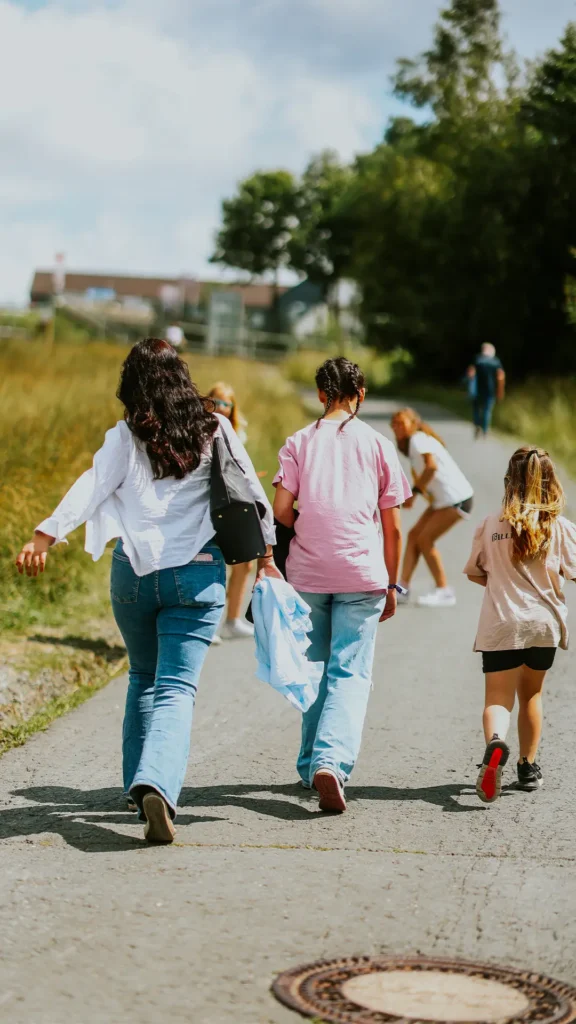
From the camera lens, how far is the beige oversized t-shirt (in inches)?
239

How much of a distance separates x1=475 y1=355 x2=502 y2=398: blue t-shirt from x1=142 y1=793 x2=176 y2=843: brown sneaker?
73.4ft

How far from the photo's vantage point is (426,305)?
46.5 meters

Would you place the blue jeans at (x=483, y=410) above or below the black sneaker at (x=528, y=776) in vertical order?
above

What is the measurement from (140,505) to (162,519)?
10 centimetres

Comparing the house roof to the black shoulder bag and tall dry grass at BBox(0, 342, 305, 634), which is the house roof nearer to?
tall dry grass at BBox(0, 342, 305, 634)

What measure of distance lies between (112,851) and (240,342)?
194 ft

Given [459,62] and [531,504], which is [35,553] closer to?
[531,504]

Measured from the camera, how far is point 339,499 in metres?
6.00

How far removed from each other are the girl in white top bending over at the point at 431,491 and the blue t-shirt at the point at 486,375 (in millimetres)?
15584

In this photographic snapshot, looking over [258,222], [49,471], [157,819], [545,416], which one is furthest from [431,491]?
[258,222]

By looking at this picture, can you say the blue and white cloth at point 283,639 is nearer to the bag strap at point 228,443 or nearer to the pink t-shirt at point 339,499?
the pink t-shirt at point 339,499

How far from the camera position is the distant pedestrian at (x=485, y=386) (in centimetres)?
2711

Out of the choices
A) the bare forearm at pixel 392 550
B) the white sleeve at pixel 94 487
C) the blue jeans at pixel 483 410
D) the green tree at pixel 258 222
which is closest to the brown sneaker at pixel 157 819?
the white sleeve at pixel 94 487

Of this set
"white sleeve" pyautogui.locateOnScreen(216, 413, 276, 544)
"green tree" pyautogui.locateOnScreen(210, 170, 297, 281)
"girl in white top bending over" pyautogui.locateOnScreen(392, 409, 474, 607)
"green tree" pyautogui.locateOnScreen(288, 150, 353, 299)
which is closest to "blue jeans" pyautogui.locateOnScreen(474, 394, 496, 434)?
"girl in white top bending over" pyautogui.locateOnScreen(392, 409, 474, 607)
